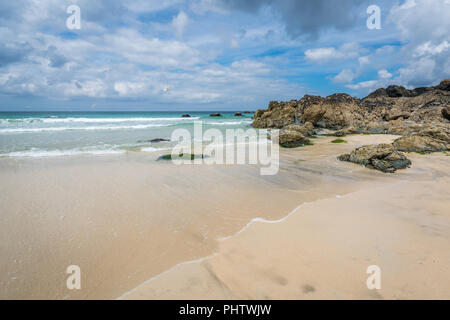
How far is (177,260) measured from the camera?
287 centimetres

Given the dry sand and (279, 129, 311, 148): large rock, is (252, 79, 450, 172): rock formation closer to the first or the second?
(279, 129, 311, 148): large rock

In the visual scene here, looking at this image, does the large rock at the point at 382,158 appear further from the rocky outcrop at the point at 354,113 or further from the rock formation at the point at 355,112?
the rock formation at the point at 355,112

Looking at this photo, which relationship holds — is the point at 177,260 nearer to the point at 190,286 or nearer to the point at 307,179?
the point at 190,286

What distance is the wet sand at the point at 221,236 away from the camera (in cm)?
241

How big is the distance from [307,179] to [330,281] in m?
4.24

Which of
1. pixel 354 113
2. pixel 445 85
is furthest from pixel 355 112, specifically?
pixel 445 85

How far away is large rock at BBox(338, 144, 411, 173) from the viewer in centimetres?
698

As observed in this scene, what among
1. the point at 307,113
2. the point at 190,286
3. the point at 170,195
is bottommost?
the point at 190,286

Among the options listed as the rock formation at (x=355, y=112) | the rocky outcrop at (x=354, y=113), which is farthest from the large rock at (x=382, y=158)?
the rock formation at (x=355, y=112)

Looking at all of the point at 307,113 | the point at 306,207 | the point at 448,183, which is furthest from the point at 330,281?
the point at 307,113

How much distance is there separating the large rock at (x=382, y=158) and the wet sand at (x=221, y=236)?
74 centimetres

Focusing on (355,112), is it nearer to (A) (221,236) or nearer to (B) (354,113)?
(B) (354,113)

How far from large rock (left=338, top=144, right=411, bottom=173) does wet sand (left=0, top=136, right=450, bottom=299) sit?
736 mm

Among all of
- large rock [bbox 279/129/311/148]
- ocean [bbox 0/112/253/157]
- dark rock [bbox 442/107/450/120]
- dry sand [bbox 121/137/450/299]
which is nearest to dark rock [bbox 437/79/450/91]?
dark rock [bbox 442/107/450/120]
